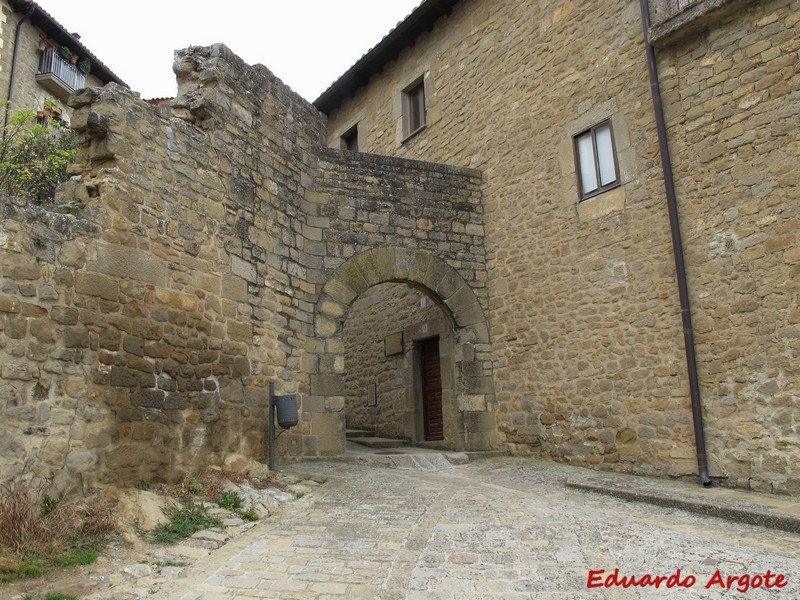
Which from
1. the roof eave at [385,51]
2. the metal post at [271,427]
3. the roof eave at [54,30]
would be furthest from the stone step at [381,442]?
the roof eave at [54,30]

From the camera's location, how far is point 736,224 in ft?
19.6

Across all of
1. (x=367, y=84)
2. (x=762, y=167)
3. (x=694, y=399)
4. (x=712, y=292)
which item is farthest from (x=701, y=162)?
(x=367, y=84)

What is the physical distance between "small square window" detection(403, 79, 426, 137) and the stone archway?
367 cm

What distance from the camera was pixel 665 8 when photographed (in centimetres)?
686

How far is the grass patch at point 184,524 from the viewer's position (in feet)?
13.5

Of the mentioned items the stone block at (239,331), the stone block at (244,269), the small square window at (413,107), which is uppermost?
the small square window at (413,107)

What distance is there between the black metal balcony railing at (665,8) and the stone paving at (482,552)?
16.9 feet

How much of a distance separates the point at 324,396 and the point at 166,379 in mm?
2469

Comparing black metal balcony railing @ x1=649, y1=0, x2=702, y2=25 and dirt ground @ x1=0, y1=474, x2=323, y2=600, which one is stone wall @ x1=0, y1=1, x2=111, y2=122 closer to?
dirt ground @ x1=0, y1=474, x2=323, y2=600

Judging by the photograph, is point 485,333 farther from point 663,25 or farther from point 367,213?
point 663,25

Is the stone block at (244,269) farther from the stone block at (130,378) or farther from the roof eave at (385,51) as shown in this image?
the roof eave at (385,51)

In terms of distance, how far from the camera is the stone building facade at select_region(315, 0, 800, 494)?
18.8ft

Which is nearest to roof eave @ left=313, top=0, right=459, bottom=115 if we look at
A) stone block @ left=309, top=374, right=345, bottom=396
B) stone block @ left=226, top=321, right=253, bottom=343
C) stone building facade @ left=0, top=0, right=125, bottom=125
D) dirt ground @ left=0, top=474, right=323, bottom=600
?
stone building facade @ left=0, top=0, right=125, bottom=125

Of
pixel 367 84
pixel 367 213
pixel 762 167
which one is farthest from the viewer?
pixel 367 84
